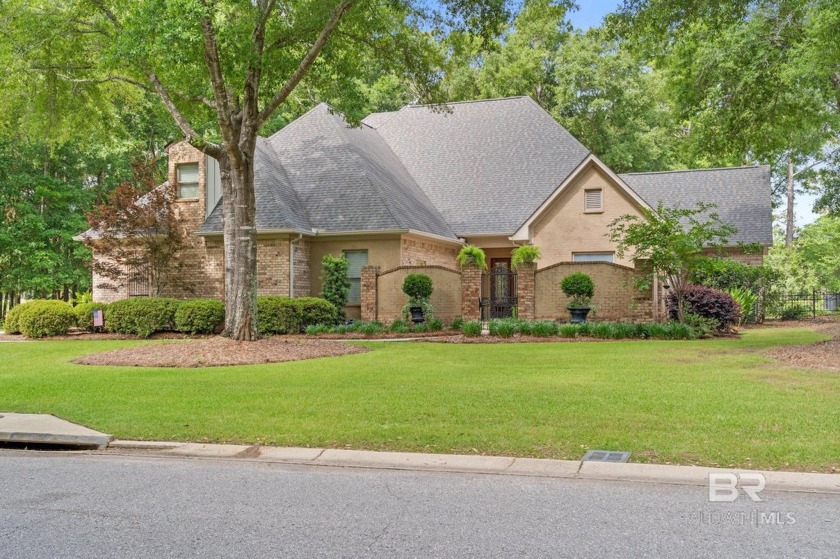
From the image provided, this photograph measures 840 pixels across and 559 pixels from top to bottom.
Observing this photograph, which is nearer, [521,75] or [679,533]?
[679,533]

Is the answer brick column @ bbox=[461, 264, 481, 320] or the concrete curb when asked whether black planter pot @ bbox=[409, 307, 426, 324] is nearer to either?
brick column @ bbox=[461, 264, 481, 320]

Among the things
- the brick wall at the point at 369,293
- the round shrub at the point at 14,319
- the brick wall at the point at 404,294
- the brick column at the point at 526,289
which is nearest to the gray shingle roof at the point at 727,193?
the brick column at the point at 526,289

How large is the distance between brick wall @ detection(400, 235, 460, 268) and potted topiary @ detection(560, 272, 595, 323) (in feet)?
15.3

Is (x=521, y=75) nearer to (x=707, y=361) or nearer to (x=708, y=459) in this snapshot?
(x=707, y=361)

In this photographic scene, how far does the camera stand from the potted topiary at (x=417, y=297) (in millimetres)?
22172

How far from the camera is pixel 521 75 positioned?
136 feet

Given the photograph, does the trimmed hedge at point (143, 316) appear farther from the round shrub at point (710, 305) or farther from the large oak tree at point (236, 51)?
the round shrub at point (710, 305)

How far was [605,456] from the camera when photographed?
21.5 feet

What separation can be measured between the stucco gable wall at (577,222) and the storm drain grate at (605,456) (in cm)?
2018

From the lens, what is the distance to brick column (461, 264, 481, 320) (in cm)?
2225

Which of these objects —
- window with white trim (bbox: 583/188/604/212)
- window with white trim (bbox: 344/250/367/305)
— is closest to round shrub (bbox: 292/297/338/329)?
window with white trim (bbox: 344/250/367/305)

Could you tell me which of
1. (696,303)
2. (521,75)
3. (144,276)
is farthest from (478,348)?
(521,75)

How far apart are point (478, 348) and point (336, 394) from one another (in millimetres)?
7134

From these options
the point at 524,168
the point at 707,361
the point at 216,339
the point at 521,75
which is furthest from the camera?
the point at 521,75
